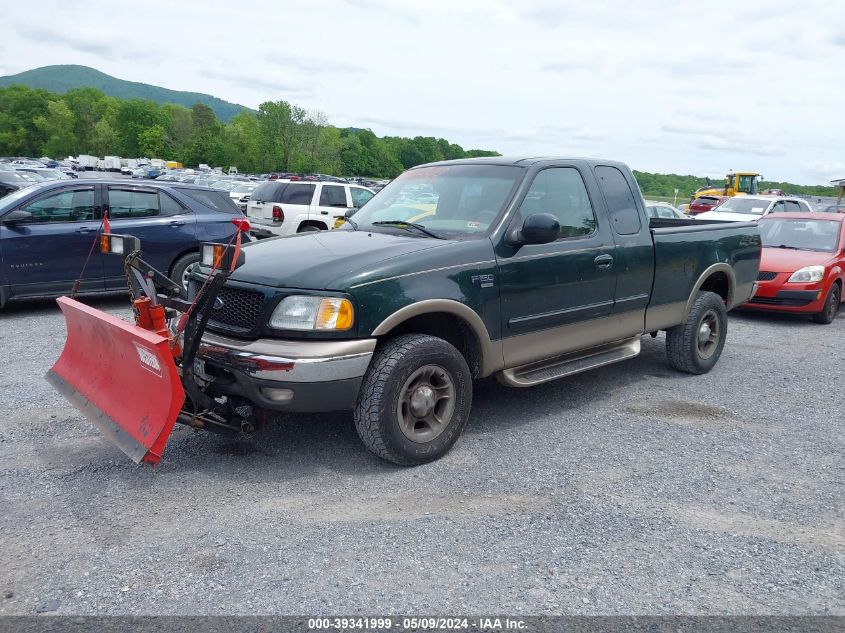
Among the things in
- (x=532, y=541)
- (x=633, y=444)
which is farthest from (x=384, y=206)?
(x=532, y=541)

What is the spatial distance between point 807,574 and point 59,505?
3703mm

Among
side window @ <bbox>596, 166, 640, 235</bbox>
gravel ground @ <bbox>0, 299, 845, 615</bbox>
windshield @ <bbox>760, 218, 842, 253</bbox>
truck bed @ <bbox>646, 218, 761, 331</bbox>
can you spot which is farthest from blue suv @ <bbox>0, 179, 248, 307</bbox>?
windshield @ <bbox>760, 218, 842, 253</bbox>

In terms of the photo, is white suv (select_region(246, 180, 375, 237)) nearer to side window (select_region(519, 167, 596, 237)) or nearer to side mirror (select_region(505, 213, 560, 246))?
side window (select_region(519, 167, 596, 237))

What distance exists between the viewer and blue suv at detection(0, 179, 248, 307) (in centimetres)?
828

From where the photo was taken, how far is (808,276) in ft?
31.6

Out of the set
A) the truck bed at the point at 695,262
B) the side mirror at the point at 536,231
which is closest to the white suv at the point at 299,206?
the truck bed at the point at 695,262

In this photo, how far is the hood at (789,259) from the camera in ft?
32.0

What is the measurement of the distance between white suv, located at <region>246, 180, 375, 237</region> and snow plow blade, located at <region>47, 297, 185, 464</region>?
10629 millimetres

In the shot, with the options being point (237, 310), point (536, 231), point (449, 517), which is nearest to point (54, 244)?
point (237, 310)

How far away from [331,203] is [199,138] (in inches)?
4719

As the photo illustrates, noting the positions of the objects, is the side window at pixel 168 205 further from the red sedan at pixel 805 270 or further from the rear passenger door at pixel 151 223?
the red sedan at pixel 805 270

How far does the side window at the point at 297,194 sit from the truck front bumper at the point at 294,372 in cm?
Result: 1179

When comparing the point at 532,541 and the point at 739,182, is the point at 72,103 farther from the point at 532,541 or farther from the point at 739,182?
the point at 532,541

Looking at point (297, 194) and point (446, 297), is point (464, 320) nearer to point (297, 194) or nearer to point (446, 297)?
point (446, 297)
